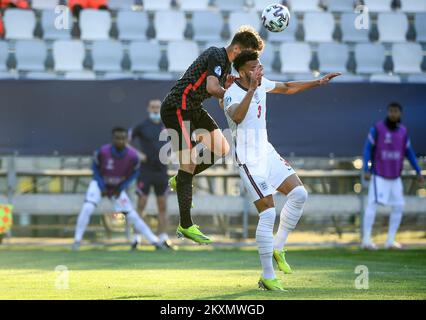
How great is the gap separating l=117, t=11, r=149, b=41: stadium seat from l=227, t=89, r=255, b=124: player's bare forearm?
10.2 metres

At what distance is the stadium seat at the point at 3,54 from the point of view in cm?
1639

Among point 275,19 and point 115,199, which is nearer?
point 275,19

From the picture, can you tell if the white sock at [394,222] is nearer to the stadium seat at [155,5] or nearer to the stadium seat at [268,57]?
the stadium seat at [268,57]

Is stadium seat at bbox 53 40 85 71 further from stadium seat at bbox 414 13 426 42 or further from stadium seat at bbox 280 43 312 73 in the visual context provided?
stadium seat at bbox 414 13 426 42

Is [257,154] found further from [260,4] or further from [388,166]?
[260,4]

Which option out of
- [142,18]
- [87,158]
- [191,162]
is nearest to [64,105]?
[87,158]

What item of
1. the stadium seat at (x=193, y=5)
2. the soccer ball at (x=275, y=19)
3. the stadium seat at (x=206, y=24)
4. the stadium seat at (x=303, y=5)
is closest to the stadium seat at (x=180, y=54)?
the stadium seat at (x=206, y=24)

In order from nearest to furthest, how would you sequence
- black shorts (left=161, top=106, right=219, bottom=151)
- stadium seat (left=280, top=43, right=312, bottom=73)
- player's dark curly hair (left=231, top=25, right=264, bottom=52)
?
1. player's dark curly hair (left=231, top=25, right=264, bottom=52)
2. black shorts (left=161, top=106, right=219, bottom=151)
3. stadium seat (left=280, top=43, right=312, bottom=73)

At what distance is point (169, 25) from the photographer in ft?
57.7

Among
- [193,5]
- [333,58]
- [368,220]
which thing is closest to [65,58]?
[193,5]

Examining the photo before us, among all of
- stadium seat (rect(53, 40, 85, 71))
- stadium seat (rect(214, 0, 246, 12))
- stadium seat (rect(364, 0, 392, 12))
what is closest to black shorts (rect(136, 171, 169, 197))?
stadium seat (rect(53, 40, 85, 71))

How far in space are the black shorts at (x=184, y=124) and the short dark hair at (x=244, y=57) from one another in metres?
0.81

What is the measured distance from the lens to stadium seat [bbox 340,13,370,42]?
17.9m

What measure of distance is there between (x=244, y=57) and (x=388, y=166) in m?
7.42
